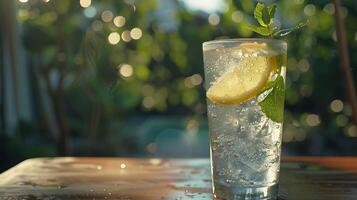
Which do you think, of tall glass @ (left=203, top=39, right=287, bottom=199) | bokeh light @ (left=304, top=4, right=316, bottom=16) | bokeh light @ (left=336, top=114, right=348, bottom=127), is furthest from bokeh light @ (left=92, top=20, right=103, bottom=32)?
tall glass @ (left=203, top=39, right=287, bottom=199)

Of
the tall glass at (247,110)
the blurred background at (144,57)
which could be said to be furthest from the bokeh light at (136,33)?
the tall glass at (247,110)

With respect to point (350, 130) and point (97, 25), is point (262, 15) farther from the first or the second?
point (350, 130)

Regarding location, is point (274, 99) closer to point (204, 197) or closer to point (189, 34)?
point (204, 197)

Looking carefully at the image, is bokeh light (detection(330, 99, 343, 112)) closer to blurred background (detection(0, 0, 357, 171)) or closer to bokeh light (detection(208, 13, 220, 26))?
blurred background (detection(0, 0, 357, 171))

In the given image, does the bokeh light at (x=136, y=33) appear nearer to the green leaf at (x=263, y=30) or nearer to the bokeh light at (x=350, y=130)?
the bokeh light at (x=350, y=130)

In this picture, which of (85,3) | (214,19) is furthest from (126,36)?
(214,19)

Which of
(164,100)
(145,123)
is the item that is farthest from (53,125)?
(145,123)

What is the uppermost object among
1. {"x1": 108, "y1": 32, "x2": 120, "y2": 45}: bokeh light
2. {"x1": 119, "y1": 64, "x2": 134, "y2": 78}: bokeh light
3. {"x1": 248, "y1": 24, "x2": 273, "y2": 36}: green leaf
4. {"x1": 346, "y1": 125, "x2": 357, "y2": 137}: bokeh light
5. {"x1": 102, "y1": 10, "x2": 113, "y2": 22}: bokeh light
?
{"x1": 102, "y1": 10, "x2": 113, "y2": 22}: bokeh light

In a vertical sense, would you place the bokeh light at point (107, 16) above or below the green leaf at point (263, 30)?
above
